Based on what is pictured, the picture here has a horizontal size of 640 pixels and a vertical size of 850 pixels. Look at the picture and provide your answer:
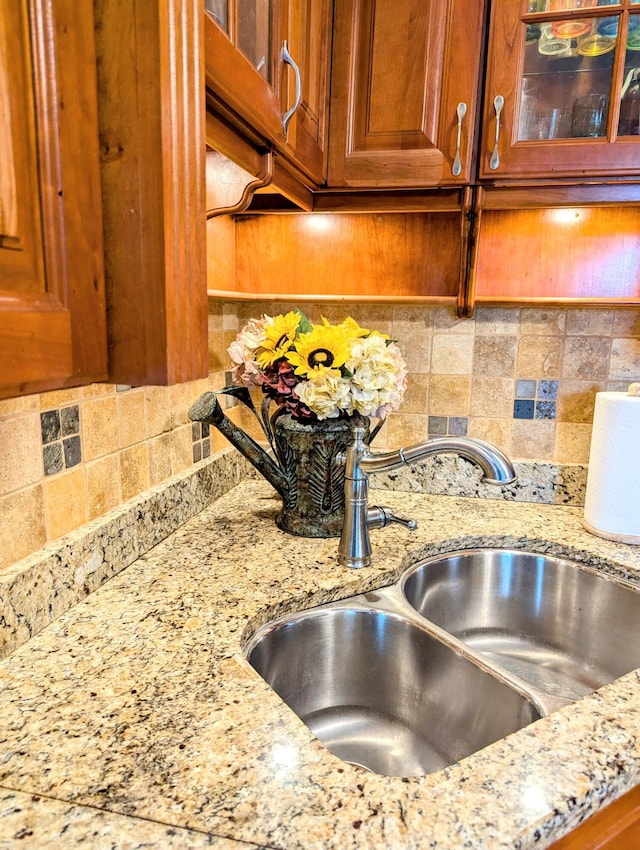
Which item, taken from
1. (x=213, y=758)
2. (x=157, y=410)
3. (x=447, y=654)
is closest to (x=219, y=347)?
(x=157, y=410)

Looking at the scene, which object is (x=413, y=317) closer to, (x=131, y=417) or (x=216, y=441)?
(x=216, y=441)

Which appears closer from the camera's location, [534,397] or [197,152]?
[197,152]

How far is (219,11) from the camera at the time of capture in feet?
2.23

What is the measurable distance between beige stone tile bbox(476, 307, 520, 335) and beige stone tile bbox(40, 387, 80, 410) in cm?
95

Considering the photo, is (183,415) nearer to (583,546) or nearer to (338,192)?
(338,192)

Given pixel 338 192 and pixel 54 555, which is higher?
pixel 338 192

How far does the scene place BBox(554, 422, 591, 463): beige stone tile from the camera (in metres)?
1.37

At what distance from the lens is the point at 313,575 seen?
0.95m

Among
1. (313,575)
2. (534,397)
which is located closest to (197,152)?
(313,575)

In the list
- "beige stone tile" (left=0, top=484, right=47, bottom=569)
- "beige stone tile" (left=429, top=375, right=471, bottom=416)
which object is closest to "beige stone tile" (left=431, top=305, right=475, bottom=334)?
"beige stone tile" (left=429, top=375, right=471, bottom=416)

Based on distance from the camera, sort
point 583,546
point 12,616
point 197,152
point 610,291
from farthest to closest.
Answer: point 610,291 → point 583,546 → point 12,616 → point 197,152

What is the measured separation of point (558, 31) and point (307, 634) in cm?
118

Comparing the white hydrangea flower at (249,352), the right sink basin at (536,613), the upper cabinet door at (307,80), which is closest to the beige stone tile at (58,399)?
the white hydrangea flower at (249,352)

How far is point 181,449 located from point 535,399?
85cm
